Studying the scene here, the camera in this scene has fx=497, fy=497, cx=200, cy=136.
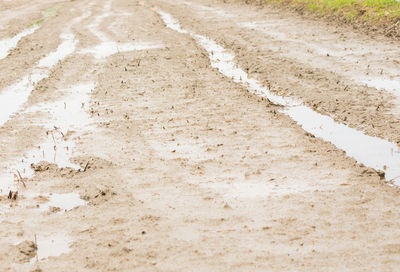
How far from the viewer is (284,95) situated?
9.73 m

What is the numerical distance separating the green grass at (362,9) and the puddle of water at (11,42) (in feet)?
35.5

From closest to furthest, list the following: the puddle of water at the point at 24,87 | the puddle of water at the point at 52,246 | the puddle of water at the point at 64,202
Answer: the puddle of water at the point at 52,246 < the puddle of water at the point at 64,202 < the puddle of water at the point at 24,87

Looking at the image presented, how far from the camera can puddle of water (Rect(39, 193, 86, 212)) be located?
18.7 ft

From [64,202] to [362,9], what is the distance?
14.2 meters

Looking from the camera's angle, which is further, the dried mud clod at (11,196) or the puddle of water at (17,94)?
the puddle of water at (17,94)

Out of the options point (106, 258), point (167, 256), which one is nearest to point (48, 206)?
point (106, 258)

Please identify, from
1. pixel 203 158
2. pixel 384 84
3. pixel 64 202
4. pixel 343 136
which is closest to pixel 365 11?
pixel 384 84

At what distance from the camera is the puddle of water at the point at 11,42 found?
15.2m

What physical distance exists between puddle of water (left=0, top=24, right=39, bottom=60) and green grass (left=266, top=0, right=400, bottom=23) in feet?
35.5

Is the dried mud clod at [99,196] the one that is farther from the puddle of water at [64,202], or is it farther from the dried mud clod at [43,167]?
the dried mud clod at [43,167]

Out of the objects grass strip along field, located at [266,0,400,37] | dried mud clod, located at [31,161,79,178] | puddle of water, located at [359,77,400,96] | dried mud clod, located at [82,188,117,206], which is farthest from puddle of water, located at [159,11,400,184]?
grass strip along field, located at [266,0,400,37]

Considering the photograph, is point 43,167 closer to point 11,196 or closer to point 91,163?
point 91,163

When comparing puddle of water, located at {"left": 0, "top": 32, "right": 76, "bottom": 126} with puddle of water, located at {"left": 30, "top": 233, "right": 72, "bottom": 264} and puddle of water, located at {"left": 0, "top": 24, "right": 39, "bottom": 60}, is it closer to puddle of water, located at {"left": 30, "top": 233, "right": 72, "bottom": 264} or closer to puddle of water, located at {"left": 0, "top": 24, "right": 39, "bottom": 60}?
puddle of water, located at {"left": 0, "top": 24, "right": 39, "bottom": 60}

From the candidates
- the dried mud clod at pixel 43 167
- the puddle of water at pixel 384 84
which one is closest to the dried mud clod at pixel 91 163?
the dried mud clod at pixel 43 167
